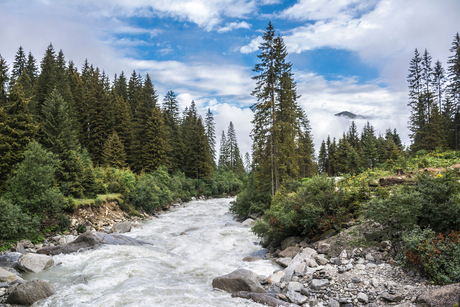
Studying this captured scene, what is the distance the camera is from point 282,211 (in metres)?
12.2

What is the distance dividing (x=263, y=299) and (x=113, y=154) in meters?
31.7

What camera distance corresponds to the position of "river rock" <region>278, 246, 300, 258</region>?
34.0 ft

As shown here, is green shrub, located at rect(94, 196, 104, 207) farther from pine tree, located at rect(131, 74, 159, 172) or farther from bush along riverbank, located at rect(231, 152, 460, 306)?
pine tree, located at rect(131, 74, 159, 172)

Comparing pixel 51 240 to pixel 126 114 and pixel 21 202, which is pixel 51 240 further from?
pixel 126 114

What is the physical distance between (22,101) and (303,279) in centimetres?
2193

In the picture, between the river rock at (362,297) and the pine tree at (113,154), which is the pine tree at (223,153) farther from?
the river rock at (362,297)

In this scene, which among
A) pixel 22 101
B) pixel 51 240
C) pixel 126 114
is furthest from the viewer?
pixel 126 114

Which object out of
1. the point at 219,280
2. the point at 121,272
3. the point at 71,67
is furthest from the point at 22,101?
the point at 71,67

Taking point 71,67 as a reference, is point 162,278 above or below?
below

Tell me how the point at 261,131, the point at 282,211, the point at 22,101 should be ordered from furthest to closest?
the point at 261,131 → the point at 22,101 → the point at 282,211

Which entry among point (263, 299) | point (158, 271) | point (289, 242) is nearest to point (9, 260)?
point (158, 271)

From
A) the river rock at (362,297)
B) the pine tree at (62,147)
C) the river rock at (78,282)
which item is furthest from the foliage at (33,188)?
the river rock at (362,297)

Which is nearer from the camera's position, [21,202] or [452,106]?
[21,202]

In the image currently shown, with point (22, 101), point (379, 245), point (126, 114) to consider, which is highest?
point (126, 114)
